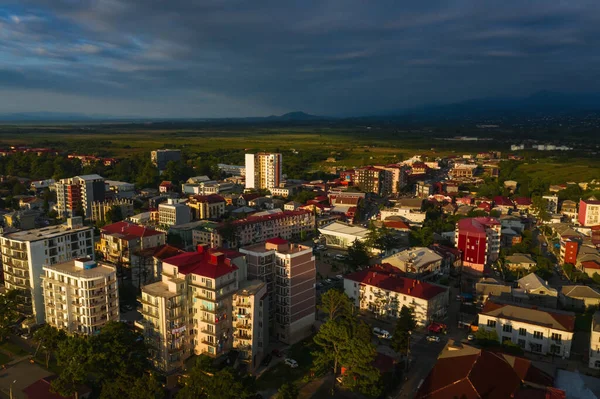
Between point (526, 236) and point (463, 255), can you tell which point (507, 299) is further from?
point (526, 236)

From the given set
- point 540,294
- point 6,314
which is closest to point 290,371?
point 6,314

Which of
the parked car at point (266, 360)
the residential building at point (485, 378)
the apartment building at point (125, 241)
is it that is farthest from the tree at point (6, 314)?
the residential building at point (485, 378)

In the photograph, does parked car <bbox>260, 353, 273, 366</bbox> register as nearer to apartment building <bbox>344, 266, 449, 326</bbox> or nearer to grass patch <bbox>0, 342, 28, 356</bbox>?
apartment building <bbox>344, 266, 449, 326</bbox>

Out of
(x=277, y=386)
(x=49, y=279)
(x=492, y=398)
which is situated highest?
(x=49, y=279)

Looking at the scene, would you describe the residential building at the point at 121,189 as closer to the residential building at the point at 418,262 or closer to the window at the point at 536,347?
the residential building at the point at 418,262

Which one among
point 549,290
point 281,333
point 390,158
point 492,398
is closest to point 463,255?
point 549,290

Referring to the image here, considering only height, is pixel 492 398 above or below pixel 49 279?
below
